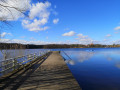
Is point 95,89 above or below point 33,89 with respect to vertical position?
below

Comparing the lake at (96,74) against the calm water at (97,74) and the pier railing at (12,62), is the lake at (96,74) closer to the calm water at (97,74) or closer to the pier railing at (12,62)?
the calm water at (97,74)

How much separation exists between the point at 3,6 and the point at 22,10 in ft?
2.95

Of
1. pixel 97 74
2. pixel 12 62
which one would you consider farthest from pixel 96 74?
pixel 12 62

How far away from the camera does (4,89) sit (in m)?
4.30

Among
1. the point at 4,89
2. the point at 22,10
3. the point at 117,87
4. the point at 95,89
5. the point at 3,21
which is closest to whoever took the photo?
the point at 4,89

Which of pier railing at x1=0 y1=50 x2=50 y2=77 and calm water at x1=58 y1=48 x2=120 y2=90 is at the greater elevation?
pier railing at x1=0 y1=50 x2=50 y2=77

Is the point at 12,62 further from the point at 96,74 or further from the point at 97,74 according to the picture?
the point at 97,74

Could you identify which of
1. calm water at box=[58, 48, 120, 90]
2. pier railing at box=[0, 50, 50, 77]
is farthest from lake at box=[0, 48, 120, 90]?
pier railing at box=[0, 50, 50, 77]

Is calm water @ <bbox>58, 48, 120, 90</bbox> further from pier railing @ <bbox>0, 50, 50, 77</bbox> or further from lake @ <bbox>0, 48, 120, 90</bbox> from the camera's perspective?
pier railing @ <bbox>0, 50, 50, 77</bbox>

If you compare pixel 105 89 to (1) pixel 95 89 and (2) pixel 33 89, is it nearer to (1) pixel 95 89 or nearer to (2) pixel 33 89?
(1) pixel 95 89

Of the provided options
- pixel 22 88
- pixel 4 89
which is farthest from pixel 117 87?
pixel 4 89

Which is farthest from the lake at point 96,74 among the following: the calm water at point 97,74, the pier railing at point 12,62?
the pier railing at point 12,62

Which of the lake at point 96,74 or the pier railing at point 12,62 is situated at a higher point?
the pier railing at point 12,62

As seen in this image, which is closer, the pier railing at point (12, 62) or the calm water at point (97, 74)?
the pier railing at point (12, 62)
